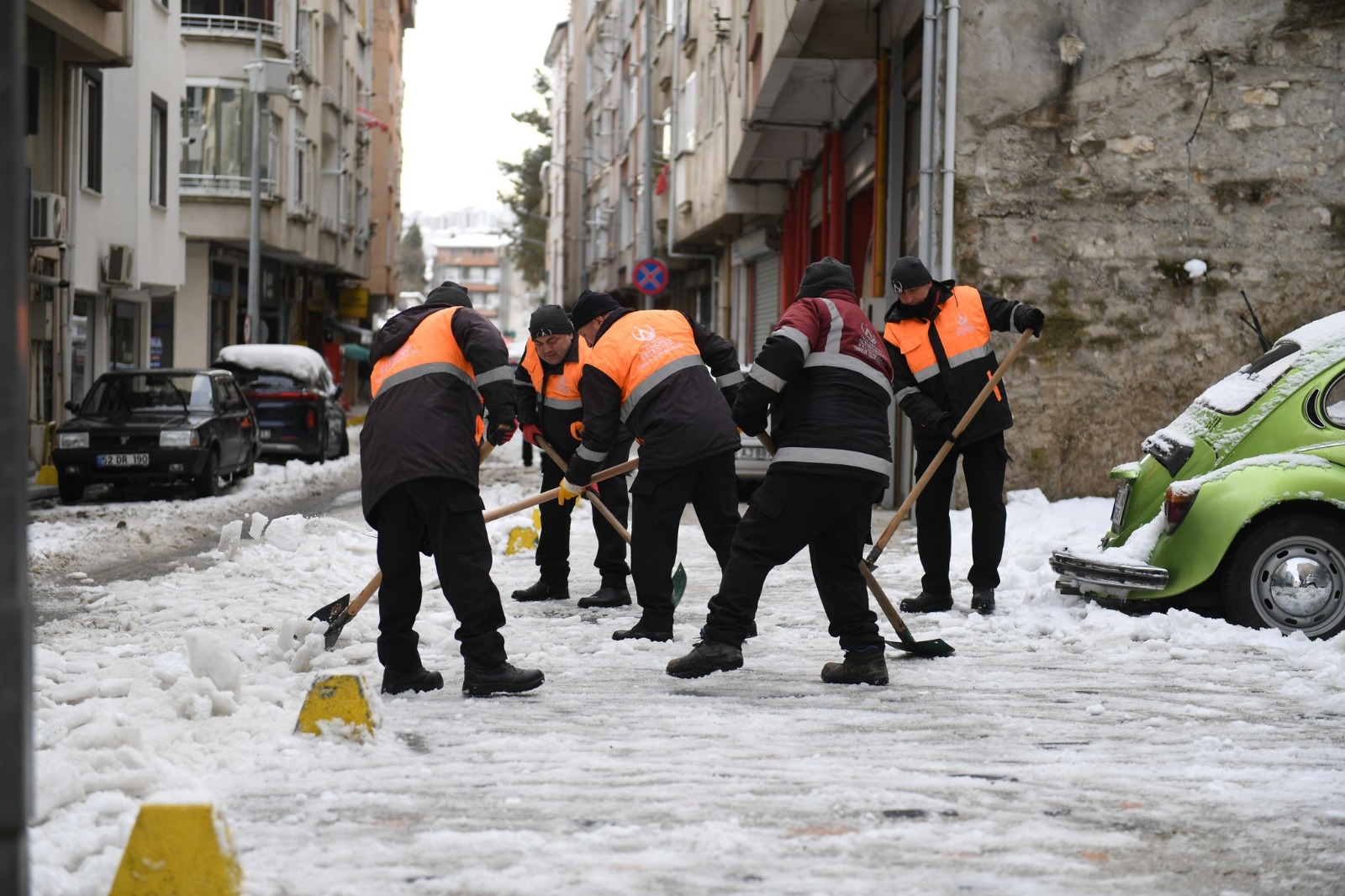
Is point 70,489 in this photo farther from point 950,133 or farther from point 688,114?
point 688,114

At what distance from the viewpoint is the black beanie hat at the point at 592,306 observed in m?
8.49

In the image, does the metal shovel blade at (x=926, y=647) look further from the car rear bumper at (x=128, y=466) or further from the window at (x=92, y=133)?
the window at (x=92, y=133)

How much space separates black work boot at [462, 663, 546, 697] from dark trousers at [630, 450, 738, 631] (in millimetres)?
1396

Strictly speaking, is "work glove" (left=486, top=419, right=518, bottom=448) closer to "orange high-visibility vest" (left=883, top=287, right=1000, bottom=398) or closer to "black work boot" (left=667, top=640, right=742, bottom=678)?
"black work boot" (left=667, top=640, right=742, bottom=678)

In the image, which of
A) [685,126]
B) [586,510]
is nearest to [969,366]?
[586,510]

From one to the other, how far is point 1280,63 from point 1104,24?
153 cm

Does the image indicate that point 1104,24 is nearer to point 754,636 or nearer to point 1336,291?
Answer: point 1336,291

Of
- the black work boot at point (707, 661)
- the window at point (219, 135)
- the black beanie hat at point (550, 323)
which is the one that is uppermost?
the window at point (219, 135)

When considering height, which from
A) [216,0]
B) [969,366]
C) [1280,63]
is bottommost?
[969,366]

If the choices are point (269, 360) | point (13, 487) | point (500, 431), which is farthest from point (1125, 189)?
point (269, 360)

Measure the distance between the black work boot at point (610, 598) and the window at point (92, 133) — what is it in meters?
16.3

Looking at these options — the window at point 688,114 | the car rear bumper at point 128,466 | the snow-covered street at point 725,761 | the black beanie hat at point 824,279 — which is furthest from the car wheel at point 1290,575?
the window at point 688,114

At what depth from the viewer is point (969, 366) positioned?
900cm

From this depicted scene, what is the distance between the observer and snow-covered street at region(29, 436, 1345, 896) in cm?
409
